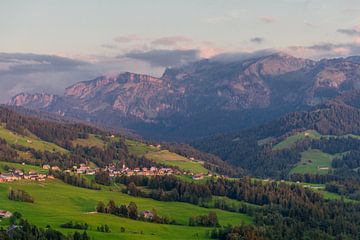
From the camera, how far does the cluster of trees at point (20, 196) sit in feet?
609

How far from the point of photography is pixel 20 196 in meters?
187

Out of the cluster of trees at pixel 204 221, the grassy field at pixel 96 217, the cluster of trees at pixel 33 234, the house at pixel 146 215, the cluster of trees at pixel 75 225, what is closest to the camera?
the cluster of trees at pixel 33 234

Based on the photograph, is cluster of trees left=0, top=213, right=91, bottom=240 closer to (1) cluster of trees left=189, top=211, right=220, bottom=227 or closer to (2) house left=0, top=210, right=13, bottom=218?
(2) house left=0, top=210, right=13, bottom=218

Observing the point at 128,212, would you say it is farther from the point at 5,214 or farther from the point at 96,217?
the point at 5,214

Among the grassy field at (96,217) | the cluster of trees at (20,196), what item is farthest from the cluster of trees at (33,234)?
the cluster of trees at (20,196)

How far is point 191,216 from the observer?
7362 inches

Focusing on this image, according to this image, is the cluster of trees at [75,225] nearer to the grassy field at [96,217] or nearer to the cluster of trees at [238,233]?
the grassy field at [96,217]

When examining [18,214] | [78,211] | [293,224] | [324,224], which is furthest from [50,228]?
[324,224]

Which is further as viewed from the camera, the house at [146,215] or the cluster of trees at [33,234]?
the house at [146,215]

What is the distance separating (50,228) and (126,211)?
42550mm

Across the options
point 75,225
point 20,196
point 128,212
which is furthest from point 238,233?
point 20,196

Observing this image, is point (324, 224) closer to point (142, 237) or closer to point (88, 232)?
point (142, 237)

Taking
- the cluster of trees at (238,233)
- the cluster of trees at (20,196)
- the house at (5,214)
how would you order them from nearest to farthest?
the cluster of trees at (238,233), the house at (5,214), the cluster of trees at (20,196)

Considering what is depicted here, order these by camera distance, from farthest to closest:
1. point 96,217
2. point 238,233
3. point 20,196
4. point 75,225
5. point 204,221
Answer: point 20,196
point 204,221
point 96,217
point 238,233
point 75,225
